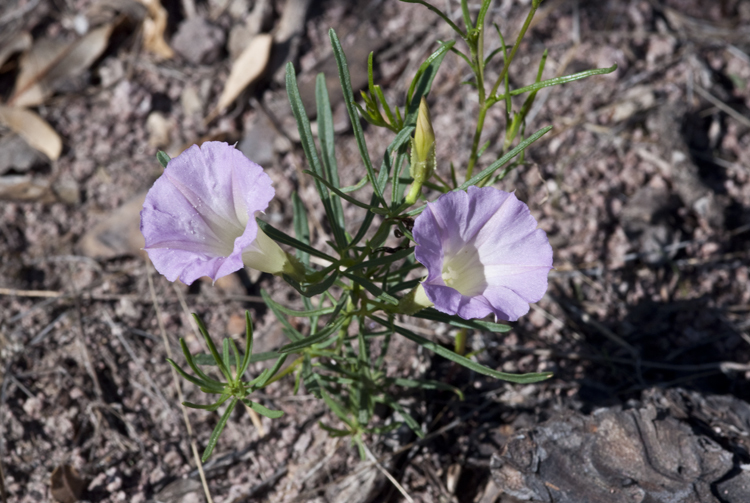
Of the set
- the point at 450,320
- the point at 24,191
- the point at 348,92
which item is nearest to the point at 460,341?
the point at 450,320

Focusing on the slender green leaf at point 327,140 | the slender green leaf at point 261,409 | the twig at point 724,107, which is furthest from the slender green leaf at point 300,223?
the twig at point 724,107

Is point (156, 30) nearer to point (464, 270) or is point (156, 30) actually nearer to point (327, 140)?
point (327, 140)

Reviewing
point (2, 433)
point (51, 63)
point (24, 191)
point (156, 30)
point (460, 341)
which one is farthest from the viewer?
point (156, 30)

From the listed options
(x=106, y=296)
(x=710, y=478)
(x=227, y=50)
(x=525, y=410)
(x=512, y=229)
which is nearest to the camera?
(x=512, y=229)

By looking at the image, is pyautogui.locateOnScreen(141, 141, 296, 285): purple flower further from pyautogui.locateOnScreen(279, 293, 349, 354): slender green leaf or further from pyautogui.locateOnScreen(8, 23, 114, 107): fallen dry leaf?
pyautogui.locateOnScreen(8, 23, 114, 107): fallen dry leaf

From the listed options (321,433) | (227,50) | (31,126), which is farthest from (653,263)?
(31,126)

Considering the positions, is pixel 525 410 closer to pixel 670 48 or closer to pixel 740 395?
pixel 740 395
